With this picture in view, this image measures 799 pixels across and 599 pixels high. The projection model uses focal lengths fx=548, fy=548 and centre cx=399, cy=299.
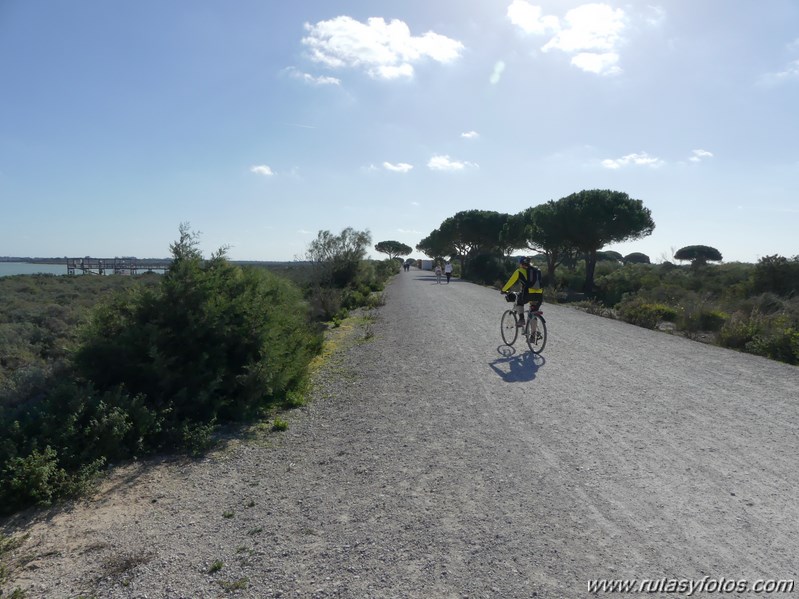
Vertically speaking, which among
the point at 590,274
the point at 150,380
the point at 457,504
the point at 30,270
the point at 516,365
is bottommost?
the point at 457,504

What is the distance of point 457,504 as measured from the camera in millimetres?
4223

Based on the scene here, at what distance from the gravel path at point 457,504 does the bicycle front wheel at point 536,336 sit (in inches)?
109

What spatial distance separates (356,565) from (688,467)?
10.5 ft

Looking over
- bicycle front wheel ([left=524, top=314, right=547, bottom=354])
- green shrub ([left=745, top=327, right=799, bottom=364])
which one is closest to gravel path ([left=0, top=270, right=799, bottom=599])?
bicycle front wheel ([left=524, top=314, right=547, bottom=354])

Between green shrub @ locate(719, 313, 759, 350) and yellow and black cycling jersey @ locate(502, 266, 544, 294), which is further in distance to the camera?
green shrub @ locate(719, 313, 759, 350)

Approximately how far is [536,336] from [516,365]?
4.06 ft

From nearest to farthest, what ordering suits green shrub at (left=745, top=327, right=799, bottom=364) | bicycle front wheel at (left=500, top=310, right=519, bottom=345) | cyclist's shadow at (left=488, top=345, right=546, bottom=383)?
cyclist's shadow at (left=488, top=345, right=546, bottom=383) < green shrub at (left=745, top=327, right=799, bottom=364) < bicycle front wheel at (left=500, top=310, right=519, bottom=345)

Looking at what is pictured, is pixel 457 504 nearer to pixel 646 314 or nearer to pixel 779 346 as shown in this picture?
pixel 779 346

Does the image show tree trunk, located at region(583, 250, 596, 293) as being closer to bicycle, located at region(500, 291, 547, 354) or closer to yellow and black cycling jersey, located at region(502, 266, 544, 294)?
bicycle, located at region(500, 291, 547, 354)

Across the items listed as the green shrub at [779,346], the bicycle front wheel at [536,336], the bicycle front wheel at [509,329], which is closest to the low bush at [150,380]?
the bicycle front wheel at [536,336]

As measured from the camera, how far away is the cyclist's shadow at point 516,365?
28.9 feet

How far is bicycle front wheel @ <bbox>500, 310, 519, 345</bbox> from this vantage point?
Result: 37.8 feet

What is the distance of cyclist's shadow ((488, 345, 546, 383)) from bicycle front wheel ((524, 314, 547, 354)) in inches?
5.9

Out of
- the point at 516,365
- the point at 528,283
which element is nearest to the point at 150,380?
the point at 516,365
